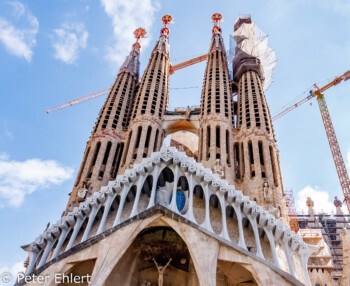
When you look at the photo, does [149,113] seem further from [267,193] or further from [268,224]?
[268,224]

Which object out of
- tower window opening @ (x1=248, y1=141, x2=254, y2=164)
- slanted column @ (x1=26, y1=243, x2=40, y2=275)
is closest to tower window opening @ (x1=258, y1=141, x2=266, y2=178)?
tower window opening @ (x1=248, y1=141, x2=254, y2=164)

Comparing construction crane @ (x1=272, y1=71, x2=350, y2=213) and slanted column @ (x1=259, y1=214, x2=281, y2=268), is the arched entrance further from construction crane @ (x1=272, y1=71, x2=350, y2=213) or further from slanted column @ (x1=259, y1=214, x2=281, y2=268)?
construction crane @ (x1=272, y1=71, x2=350, y2=213)

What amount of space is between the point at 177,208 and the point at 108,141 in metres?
10.4

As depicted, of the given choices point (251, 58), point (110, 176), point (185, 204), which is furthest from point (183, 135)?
point (185, 204)

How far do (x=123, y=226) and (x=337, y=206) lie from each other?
126 feet

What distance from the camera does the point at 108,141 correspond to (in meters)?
27.8

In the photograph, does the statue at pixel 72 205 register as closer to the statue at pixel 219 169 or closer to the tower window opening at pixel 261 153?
the statue at pixel 219 169

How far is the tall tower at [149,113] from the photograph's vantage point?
26562 mm

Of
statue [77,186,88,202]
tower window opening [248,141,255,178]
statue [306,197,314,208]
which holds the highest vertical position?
statue [306,197,314,208]

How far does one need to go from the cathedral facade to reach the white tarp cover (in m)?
6.64

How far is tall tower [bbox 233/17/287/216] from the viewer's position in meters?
22.5

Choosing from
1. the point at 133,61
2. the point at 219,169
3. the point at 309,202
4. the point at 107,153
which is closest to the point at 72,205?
the point at 107,153

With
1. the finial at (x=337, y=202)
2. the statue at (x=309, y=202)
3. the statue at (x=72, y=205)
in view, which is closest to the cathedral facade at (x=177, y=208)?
the statue at (x=72, y=205)

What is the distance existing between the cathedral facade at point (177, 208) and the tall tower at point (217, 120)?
109 mm
